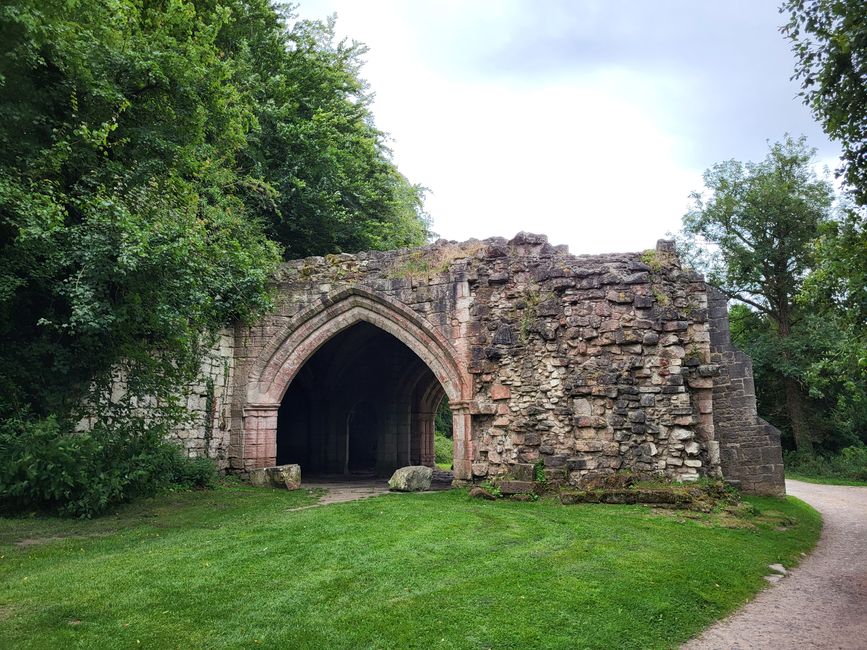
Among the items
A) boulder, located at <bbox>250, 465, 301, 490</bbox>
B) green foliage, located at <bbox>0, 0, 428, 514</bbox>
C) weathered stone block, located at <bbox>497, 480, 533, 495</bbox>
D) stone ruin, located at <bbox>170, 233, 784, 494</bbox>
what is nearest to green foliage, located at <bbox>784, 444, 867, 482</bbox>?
stone ruin, located at <bbox>170, 233, 784, 494</bbox>

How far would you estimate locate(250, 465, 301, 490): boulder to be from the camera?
11.7 meters

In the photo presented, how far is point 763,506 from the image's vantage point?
9.98 metres

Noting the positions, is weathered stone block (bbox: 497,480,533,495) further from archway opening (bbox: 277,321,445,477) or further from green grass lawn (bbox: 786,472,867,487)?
green grass lawn (bbox: 786,472,867,487)

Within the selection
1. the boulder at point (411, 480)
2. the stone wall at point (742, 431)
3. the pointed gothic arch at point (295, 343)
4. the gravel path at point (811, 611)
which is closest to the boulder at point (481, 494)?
the boulder at point (411, 480)

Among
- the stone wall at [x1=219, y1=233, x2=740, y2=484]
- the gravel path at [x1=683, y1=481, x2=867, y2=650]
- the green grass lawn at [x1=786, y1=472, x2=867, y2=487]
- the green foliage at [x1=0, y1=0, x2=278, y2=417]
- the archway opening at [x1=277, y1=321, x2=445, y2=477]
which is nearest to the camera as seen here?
the gravel path at [x1=683, y1=481, x2=867, y2=650]

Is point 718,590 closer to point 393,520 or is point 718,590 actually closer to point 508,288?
point 393,520

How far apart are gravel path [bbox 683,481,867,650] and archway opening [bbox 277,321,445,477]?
11709 millimetres

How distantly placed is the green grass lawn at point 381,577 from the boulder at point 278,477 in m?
3.28

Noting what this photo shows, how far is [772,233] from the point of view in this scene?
2130 cm

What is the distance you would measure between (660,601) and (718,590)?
2.62ft

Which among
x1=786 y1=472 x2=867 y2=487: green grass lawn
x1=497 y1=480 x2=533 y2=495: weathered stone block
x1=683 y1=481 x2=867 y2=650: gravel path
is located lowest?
x1=786 y1=472 x2=867 y2=487: green grass lawn

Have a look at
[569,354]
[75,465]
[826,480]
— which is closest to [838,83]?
[569,354]

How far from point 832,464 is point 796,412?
2.18m

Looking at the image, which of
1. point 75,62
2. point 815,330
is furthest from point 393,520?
point 815,330
